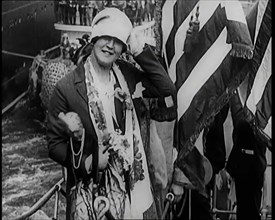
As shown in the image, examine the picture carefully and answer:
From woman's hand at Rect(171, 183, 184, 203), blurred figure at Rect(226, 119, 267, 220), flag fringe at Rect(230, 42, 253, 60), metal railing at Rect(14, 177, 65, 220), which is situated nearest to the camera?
metal railing at Rect(14, 177, 65, 220)

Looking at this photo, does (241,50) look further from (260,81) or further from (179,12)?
(179,12)

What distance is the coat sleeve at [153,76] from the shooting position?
2688 millimetres

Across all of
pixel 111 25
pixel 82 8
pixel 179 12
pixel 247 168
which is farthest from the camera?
pixel 247 168

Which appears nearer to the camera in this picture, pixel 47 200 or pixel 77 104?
pixel 77 104

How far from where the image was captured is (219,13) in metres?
2.88

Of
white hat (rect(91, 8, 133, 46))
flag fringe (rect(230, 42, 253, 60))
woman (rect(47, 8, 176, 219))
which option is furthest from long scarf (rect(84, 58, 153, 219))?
flag fringe (rect(230, 42, 253, 60))

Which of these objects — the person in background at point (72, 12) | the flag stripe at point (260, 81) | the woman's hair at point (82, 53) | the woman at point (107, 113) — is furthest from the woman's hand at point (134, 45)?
the flag stripe at point (260, 81)

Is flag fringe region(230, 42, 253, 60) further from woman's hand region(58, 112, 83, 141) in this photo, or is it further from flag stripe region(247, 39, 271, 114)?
woman's hand region(58, 112, 83, 141)

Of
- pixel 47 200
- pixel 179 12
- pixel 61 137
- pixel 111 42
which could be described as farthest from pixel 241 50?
pixel 47 200

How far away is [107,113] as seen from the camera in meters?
2.71

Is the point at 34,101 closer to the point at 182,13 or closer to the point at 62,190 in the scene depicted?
the point at 62,190

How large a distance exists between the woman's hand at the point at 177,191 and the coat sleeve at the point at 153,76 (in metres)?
0.40

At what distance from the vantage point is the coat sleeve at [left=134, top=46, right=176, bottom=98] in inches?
106

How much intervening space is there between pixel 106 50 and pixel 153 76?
0.18 metres
